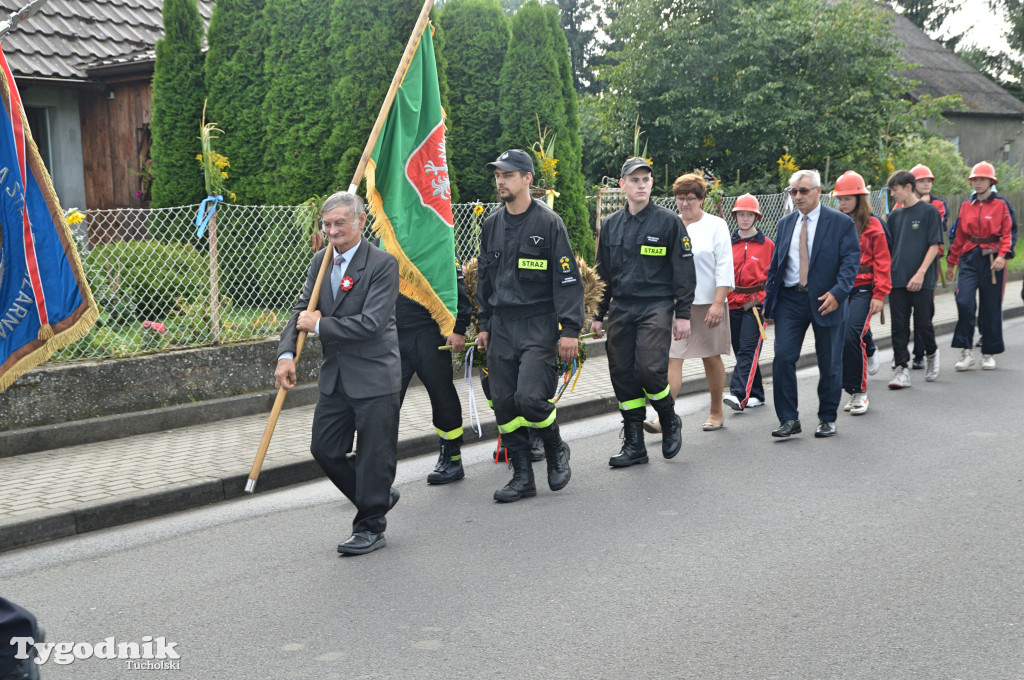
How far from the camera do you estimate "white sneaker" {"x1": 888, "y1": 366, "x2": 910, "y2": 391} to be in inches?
384

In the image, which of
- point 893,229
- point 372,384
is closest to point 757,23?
point 893,229

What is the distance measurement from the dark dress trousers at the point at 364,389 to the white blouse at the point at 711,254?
10.1 ft

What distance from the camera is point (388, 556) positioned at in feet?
17.1

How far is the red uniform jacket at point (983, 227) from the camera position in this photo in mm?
10516

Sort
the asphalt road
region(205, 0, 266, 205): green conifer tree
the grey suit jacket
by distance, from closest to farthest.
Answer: the asphalt road → the grey suit jacket → region(205, 0, 266, 205): green conifer tree

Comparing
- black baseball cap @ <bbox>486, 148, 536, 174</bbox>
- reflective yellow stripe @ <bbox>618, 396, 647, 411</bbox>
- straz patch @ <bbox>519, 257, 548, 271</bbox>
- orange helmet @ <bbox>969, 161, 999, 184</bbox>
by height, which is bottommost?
reflective yellow stripe @ <bbox>618, 396, 647, 411</bbox>

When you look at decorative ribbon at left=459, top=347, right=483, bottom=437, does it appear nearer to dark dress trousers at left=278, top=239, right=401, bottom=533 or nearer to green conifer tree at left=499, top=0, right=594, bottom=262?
dark dress trousers at left=278, top=239, right=401, bottom=533

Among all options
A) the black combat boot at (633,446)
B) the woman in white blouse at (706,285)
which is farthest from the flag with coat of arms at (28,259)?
the woman in white blouse at (706,285)

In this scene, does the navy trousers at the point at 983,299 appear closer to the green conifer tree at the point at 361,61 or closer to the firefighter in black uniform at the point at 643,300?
the firefighter in black uniform at the point at 643,300

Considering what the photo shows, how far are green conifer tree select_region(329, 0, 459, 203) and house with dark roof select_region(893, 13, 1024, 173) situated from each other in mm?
24432

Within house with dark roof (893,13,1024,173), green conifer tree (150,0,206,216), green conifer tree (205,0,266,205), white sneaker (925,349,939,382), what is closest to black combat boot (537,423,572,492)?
white sneaker (925,349,939,382)

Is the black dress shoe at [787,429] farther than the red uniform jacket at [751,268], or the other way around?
the red uniform jacket at [751,268]

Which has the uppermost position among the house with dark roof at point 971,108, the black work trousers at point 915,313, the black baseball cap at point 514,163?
the house with dark roof at point 971,108

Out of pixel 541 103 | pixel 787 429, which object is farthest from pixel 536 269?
pixel 541 103
